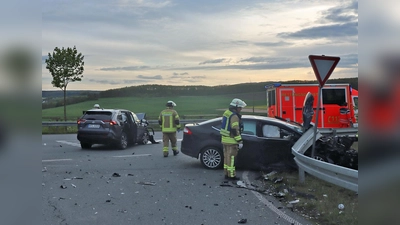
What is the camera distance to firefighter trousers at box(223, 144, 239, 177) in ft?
27.9

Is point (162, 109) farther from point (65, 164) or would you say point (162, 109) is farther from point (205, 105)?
point (65, 164)

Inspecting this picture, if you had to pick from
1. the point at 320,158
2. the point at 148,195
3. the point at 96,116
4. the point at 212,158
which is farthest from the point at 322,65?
the point at 96,116

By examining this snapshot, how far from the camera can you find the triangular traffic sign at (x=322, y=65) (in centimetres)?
680

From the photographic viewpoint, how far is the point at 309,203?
632 centimetres

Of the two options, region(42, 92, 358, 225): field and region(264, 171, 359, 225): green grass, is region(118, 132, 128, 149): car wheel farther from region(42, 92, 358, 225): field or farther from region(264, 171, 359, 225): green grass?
region(264, 171, 359, 225): green grass

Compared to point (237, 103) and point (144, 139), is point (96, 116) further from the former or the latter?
point (237, 103)

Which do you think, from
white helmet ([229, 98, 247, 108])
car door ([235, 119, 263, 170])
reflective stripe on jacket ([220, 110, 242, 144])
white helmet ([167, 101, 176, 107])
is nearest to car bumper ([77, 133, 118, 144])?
white helmet ([167, 101, 176, 107])

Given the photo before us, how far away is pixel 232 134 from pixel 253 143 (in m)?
1.04

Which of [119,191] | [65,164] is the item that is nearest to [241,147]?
[119,191]

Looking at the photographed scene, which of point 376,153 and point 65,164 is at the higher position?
point 376,153

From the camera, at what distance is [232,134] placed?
8531mm

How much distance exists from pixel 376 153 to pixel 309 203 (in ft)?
14.4

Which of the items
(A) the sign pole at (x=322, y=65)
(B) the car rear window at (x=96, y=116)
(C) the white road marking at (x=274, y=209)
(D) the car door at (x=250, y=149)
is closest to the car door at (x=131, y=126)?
(B) the car rear window at (x=96, y=116)

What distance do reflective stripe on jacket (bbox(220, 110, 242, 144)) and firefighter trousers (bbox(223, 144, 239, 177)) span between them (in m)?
0.12
